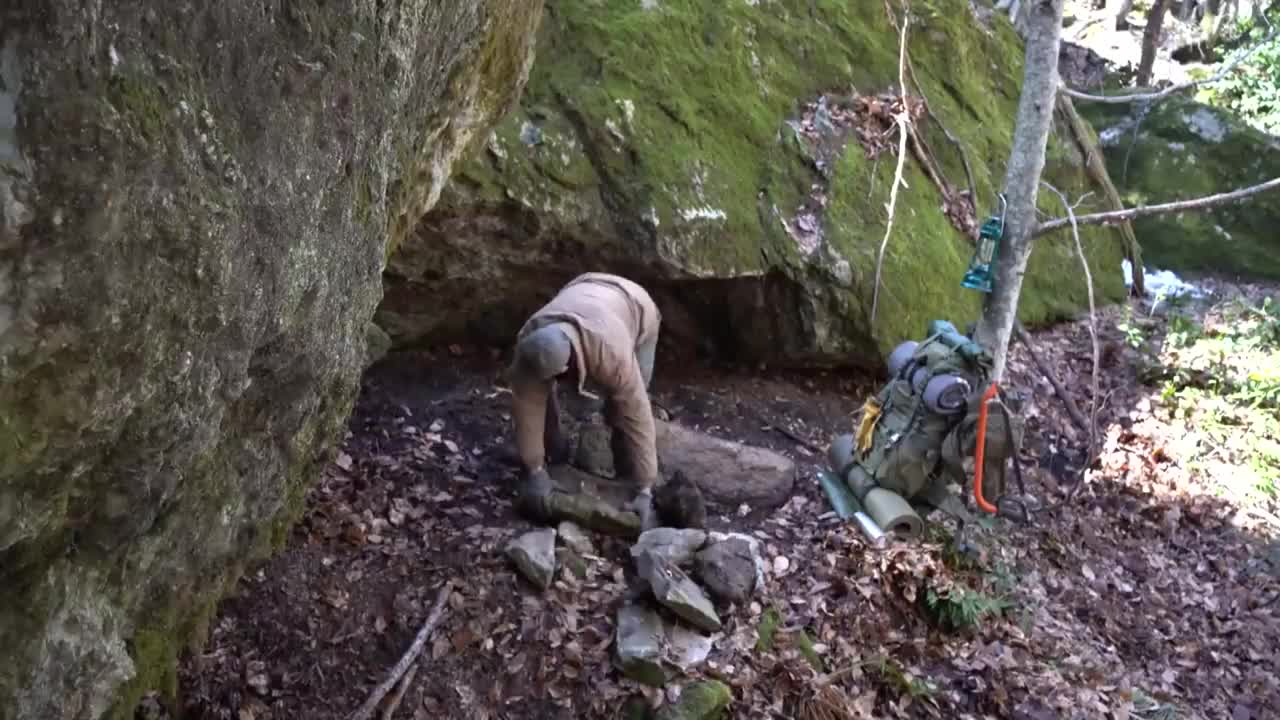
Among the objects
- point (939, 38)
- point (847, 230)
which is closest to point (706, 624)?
point (847, 230)

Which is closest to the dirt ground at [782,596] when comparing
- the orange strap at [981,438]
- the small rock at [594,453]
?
the small rock at [594,453]

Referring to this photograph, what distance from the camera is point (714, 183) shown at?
743 centimetres

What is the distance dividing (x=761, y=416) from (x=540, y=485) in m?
2.53

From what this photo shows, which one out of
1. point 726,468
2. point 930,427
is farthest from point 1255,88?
point 726,468

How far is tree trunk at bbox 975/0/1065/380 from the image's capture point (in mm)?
6273

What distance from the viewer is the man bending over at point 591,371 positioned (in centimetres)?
507

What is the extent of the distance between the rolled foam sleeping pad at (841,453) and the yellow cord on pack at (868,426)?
19cm

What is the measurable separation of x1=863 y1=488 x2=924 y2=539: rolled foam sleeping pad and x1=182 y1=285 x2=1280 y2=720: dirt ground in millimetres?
163

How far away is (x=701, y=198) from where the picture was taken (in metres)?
7.25

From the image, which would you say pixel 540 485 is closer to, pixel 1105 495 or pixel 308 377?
pixel 308 377

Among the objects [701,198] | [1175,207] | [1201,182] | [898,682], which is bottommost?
[898,682]

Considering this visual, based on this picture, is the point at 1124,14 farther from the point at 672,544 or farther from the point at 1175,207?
the point at 672,544

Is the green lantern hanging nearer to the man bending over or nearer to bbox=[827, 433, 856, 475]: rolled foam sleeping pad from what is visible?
bbox=[827, 433, 856, 475]: rolled foam sleeping pad

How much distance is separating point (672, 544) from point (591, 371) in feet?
3.59
